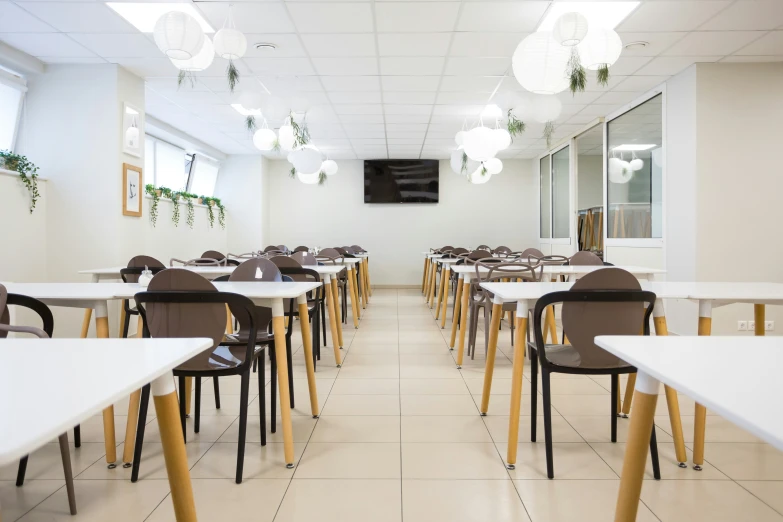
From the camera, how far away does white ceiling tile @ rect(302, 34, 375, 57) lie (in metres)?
4.51

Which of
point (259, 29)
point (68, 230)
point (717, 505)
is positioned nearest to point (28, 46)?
point (68, 230)

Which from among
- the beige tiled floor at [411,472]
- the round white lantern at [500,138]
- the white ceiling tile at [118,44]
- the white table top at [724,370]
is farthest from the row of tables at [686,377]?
the white ceiling tile at [118,44]

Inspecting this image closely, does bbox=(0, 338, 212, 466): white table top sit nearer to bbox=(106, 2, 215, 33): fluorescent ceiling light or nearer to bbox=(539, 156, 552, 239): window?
bbox=(106, 2, 215, 33): fluorescent ceiling light

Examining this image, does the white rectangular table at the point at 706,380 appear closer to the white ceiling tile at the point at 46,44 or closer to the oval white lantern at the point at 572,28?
the oval white lantern at the point at 572,28

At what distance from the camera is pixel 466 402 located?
10.3 ft

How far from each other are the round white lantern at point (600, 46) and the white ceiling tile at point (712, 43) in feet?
6.96

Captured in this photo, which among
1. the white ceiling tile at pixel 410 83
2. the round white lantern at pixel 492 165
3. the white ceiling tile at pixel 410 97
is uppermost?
the white ceiling tile at pixel 410 97

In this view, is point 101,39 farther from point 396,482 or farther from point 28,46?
point 396,482

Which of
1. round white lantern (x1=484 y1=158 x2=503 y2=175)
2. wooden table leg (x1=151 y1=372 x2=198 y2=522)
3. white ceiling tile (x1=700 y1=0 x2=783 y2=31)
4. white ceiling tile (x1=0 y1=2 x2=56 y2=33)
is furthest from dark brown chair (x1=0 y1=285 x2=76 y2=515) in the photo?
round white lantern (x1=484 y1=158 x2=503 y2=175)

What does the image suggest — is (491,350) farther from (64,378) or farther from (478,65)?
(478,65)

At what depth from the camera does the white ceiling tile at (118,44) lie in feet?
15.0

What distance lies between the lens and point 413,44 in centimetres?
469

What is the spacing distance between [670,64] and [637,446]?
514 cm

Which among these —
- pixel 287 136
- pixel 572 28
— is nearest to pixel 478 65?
pixel 287 136
